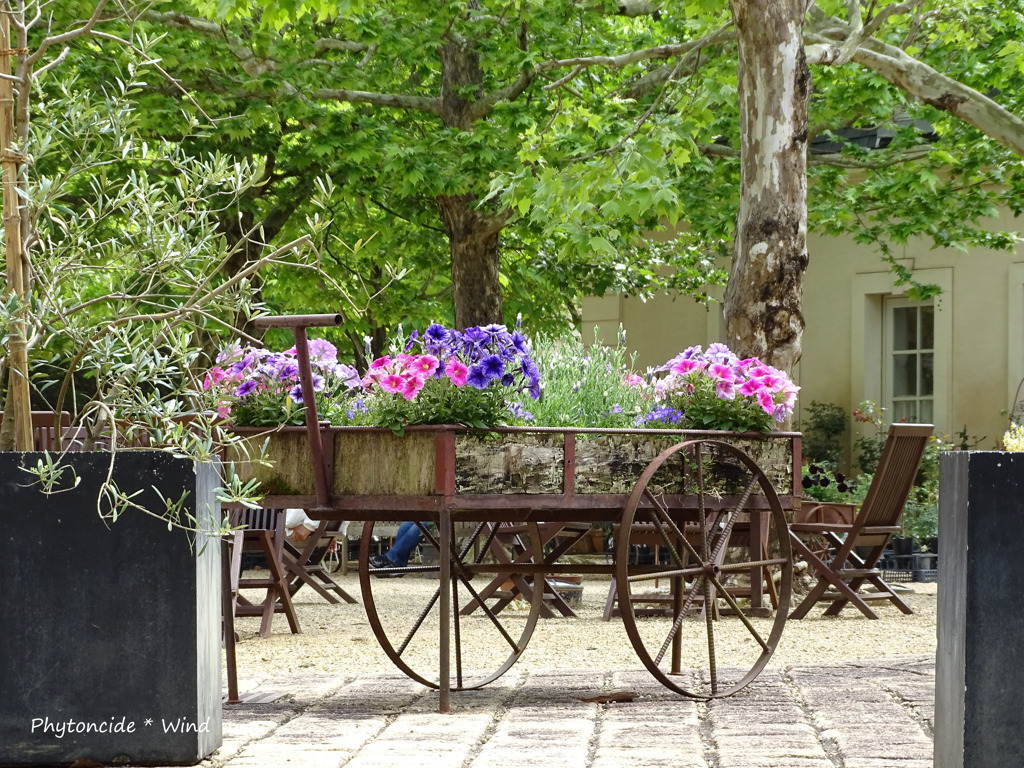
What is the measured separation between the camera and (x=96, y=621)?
306cm

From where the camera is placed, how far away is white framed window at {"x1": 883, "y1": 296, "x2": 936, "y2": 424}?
52.2ft

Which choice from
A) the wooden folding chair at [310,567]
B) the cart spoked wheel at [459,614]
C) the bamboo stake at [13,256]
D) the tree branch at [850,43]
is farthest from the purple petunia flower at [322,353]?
the tree branch at [850,43]

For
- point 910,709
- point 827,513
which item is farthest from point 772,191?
point 910,709

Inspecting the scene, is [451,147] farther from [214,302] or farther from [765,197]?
[214,302]

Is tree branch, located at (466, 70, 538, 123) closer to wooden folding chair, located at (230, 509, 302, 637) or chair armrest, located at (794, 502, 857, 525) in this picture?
chair armrest, located at (794, 502, 857, 525)

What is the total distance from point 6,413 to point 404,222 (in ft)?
39.1

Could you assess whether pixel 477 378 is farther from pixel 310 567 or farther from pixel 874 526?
pixel 310 567

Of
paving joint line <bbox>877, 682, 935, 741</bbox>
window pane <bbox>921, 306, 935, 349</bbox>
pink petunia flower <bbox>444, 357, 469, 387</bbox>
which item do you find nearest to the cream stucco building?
window pane <bbox>921, 306, 935, 349</bbox>

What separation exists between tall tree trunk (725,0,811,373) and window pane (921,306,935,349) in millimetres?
8564

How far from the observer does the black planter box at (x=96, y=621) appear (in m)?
3.05

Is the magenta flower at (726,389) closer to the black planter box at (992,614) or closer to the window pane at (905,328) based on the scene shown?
the black planter box at (992,614)

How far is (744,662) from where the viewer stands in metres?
5.77

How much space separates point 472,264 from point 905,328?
6400 mm

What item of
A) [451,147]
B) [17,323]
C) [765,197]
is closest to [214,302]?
[17,323]
